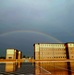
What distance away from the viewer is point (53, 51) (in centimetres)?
11638

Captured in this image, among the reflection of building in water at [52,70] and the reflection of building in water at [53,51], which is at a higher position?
the reflection of building in water at [53,51]

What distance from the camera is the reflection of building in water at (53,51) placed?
11181cm

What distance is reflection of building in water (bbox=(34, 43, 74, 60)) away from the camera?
111812 millimetres

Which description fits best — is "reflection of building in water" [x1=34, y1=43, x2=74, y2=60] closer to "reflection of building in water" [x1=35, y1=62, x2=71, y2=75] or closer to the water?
"reflection of building in water" [x1=35, y1=62, x2=71, y2=75]

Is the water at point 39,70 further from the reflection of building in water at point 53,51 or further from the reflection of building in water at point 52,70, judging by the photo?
the reflection of building in water at point 53,51

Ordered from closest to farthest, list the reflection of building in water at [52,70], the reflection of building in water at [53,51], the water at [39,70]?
the reflection of building in water at [52,70] → the water at [39,70] → the reflection of building in water at [53,51]

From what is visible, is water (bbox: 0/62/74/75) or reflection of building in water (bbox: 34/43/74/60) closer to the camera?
water (bbox: 0/62/74/75)

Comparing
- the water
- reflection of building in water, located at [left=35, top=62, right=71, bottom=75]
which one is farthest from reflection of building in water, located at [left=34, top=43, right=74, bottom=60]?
the water

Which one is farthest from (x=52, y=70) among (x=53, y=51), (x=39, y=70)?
(x=53, y=51)

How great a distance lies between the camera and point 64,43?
12156 centimetres

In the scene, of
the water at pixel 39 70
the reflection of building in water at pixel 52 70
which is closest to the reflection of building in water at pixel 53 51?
the reflection of building in water at pixel 52 70

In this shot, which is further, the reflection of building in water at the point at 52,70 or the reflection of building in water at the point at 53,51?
the reflection of building in water at the point at 53,51

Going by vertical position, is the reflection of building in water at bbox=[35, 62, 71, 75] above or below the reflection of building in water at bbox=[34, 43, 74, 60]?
below

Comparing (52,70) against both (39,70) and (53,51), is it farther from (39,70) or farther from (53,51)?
(53,51)
